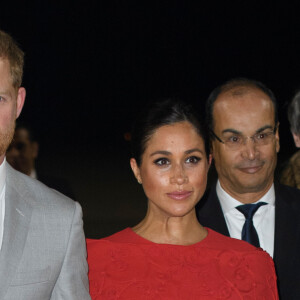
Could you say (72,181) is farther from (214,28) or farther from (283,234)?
(283,234)

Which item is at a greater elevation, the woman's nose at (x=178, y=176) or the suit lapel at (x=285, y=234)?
the woman's nose at (x=178, y=176)

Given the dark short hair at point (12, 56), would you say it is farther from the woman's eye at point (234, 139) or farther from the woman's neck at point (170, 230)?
the woman's eye at point (234, 139)

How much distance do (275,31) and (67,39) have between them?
584 centimetres

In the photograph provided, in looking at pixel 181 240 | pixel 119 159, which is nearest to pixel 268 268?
pixel 181 240

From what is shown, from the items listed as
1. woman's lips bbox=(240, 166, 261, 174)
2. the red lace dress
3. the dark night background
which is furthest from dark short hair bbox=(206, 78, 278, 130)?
the dark night background

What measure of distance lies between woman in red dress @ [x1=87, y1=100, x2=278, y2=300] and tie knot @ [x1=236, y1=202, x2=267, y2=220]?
Answer: 39 cm

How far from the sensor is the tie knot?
2884 millimetres

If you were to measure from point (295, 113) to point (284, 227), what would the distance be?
2.67 feet

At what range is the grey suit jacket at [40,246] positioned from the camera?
194 cm

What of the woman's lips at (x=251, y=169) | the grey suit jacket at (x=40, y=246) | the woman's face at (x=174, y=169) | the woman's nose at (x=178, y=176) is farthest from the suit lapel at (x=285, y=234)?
the grey suit jacket at (x=40, y=246)

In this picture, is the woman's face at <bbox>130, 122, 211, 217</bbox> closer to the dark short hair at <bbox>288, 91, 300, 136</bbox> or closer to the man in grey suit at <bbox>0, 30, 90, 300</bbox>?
the man in grey suit at <bbox>0, 30, 90, 300</bbox>

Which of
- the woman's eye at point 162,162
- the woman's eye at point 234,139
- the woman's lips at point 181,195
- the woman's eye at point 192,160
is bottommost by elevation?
the woman's lips at point 181,195

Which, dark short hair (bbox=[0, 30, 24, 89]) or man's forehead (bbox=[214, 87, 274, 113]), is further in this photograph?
man's forehead (bbox=[214, 87, 274, 113])

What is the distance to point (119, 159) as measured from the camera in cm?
1873
